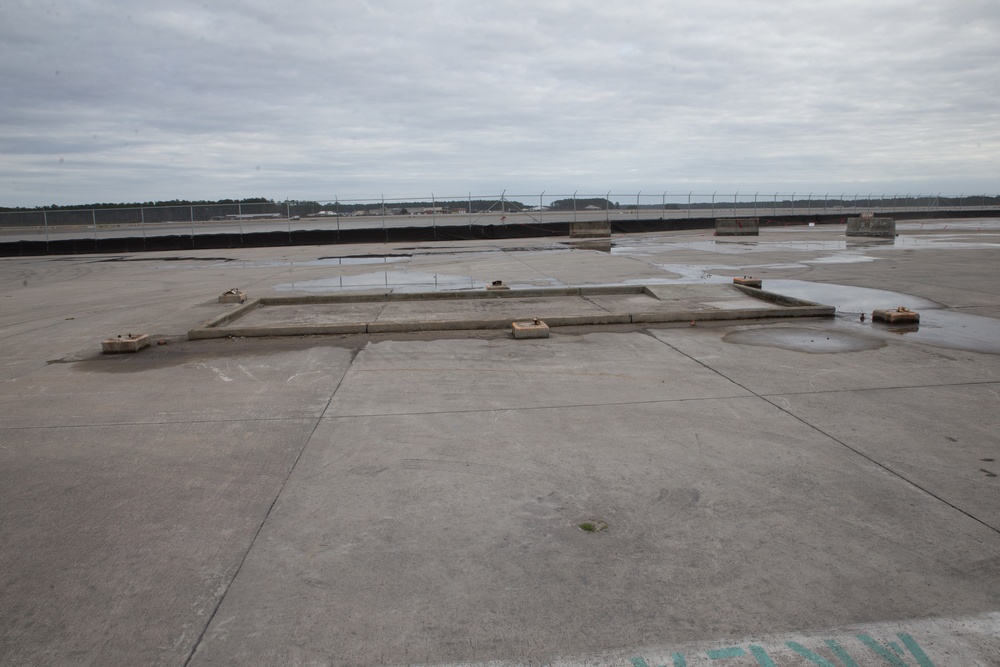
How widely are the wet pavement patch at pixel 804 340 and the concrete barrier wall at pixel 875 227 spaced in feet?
78.2

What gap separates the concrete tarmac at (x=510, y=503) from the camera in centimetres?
289

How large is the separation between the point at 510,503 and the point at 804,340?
585 cm

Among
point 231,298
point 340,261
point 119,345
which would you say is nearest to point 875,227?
point 340,261

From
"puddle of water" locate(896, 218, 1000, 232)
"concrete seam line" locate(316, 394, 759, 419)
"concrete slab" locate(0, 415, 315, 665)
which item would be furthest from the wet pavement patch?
"puddle of water" locate(896, 218, 1000, 232)

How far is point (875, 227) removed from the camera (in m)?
29.4

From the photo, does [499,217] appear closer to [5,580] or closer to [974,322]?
[974,322]

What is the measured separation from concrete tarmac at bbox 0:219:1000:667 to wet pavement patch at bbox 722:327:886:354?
72 millimetres

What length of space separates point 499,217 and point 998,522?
4638cm

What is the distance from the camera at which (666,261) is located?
63.1 feet

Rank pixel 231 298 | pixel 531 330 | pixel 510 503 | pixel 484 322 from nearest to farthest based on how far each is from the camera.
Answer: pixel 510 503 → pixel 531 330 → pixel 484 322 → pixel 231 298

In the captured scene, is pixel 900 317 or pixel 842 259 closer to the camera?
pixel 900 317

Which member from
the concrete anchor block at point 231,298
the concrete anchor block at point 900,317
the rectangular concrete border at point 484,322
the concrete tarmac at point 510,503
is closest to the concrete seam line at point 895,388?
the concrete tarmac at point 510,503

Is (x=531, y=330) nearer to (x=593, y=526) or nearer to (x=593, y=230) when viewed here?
(x=593, y=526)

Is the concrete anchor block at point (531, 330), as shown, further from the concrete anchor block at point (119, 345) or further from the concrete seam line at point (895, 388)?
the concrete anchor block at point (119, 345)
